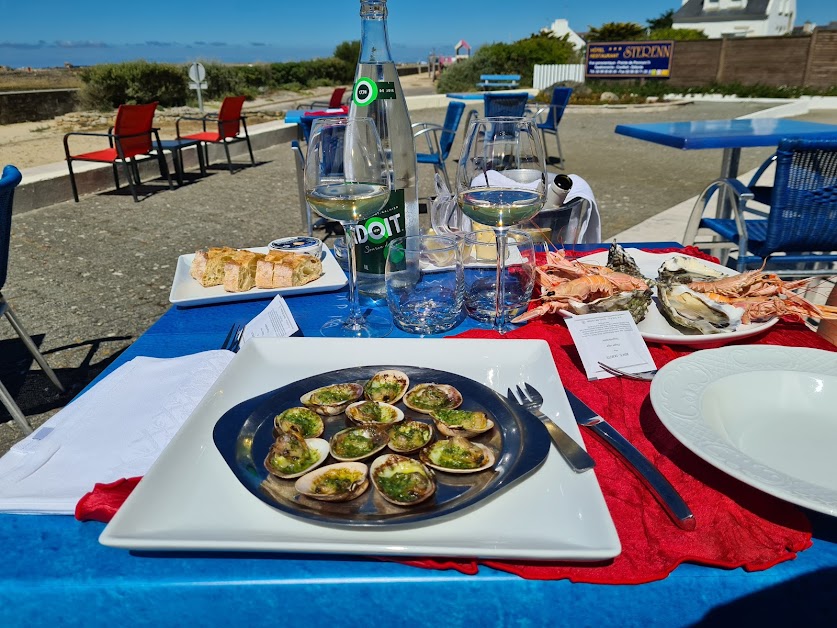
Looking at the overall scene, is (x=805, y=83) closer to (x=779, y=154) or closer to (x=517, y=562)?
(x=779, y=154)

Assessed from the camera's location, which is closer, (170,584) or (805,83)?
(170,584)

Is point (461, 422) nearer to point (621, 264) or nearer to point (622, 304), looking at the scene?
point (622, 304)

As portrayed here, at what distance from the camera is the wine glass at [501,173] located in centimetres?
124

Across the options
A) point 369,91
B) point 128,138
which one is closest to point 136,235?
point 128,138

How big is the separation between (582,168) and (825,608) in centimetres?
1004

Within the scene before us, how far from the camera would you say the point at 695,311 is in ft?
4.38

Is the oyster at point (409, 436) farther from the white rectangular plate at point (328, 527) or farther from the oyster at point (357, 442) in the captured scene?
the white rectangular plate at point (328, 527)

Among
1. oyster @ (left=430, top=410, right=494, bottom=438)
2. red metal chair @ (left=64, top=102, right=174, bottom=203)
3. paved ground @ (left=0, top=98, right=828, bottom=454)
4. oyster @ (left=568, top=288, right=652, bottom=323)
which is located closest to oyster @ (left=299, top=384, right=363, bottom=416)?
oyster @ (left=430, top=410, right=494, bottom=438)

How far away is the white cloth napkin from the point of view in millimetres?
868

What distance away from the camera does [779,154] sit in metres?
3.11

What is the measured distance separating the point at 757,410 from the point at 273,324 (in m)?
1.03

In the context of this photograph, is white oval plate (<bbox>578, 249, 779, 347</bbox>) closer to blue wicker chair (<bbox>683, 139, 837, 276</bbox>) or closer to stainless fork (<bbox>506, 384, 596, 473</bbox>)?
stainless fork (<bbox>506, 384, 596, 473</bbox>)

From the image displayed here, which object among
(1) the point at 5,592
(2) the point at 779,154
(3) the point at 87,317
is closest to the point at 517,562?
(1) the point at 5,592

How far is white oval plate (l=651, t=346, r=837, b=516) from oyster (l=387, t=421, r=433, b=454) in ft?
1.18
